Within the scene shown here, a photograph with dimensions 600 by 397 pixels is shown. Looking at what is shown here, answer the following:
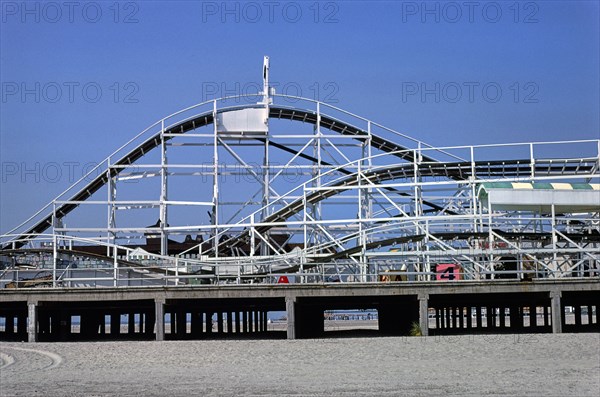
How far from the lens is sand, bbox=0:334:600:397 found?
1778cm

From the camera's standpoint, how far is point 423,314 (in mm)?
29047

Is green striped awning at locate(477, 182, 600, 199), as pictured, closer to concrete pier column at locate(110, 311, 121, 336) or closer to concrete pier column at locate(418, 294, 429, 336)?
concrete pier column at locate(418, 294, 429, 336)

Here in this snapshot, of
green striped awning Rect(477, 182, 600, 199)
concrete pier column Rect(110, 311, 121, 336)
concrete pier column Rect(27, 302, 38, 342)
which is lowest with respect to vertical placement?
concrete pier column Rect(110, 311, 121, 336)

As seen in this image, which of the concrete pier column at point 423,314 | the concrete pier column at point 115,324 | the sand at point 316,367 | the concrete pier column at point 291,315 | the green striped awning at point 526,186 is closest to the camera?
the sand at point 316,367

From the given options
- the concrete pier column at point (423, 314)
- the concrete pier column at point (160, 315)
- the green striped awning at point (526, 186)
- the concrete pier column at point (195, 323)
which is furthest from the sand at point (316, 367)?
the concrete pier column at point (195, 323)

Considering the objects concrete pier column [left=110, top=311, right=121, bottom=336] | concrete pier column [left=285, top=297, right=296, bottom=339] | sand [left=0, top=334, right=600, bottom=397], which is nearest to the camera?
sand [left=0, top=334, right=600, bottom=397]

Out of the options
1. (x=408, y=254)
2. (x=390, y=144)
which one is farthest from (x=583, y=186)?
(x=390, y=144)

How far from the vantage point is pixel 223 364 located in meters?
22.4

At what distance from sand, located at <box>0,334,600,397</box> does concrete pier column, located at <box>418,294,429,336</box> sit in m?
1.20

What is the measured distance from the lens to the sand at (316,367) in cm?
1778

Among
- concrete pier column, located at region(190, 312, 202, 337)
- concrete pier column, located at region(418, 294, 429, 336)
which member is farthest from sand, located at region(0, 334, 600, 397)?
concrete pier column, located at region(190, 312, 202, 337)

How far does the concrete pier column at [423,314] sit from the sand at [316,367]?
120 centimetres

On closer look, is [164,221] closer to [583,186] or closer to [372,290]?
[372,290]

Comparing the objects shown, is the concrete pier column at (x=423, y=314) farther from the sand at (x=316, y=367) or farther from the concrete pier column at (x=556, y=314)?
the concrete pier column at (x=556, y=314)
